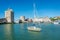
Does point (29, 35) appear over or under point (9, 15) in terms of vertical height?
under

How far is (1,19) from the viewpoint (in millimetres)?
135500

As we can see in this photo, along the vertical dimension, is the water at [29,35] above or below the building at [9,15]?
below

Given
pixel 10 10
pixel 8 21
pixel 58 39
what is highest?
pixel 10 10

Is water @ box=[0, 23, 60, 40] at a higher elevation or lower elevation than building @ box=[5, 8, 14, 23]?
lower

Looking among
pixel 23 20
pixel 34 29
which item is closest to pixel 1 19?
pixel 23 20

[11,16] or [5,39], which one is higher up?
[11,16]

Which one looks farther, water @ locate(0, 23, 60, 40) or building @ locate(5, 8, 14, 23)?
building @ locate(5, 8, 14, 23)

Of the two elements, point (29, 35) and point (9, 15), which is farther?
point (9, 15)

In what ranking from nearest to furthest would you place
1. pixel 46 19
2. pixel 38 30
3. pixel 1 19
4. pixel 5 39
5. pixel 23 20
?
pixel 5 39
pixel 38 30
pixel 1 19
pixel 46 19
pixel 23 20

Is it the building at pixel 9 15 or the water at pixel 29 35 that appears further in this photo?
the building at pixel 9 15

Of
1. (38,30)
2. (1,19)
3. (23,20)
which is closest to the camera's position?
(38,30)

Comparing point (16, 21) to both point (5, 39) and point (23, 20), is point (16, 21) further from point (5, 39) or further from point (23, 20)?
point (5, 39)

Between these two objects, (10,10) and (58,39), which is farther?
(10,10)

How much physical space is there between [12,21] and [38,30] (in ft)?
355
